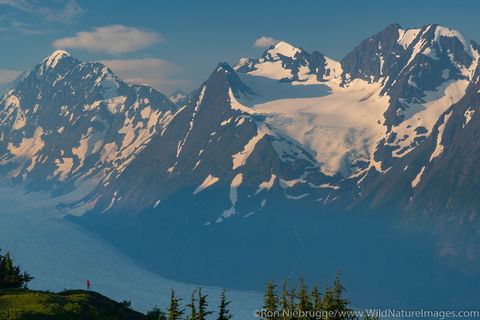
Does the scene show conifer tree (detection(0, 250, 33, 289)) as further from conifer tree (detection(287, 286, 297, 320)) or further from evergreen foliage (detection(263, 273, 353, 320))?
conifer tree (detection(287, 286, 297, 320))

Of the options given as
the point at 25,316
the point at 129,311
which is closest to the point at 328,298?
the point at 129,311

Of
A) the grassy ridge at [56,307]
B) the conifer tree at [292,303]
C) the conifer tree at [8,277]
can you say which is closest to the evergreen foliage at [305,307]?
the conifer tree at [292,303]

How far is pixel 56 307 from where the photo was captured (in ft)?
205

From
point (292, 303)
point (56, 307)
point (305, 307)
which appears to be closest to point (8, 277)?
point (56, 307)

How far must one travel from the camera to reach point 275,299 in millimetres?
64562

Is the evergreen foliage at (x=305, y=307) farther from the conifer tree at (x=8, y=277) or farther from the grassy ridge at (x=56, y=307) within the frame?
the conifer tree at (x=8, y=277)

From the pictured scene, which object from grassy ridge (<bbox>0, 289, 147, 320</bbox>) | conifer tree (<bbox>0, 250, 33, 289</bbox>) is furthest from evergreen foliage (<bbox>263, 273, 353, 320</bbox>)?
conifer tree (<bbox>0, 250, 33, 289</bbox>)

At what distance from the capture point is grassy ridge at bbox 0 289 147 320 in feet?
194

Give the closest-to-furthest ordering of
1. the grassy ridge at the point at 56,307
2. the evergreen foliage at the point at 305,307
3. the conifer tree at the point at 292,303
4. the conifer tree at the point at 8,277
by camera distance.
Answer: the grassy ridge at the point at 56,307
the conifer tree at the point at 292,303
the evergreen foliage at the point at 305,307
the conifer tree at the point at 8,277

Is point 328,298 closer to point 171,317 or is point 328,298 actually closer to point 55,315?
point 171,317

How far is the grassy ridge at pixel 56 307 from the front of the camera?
59034 millimetres

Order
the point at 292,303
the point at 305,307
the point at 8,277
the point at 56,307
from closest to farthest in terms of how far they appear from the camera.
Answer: the point at 56,307, the point at 292,303, the point at 305,307, the point at 8,277

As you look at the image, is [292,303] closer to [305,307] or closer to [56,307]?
[305,307]

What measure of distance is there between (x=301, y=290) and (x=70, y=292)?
31.8 m
